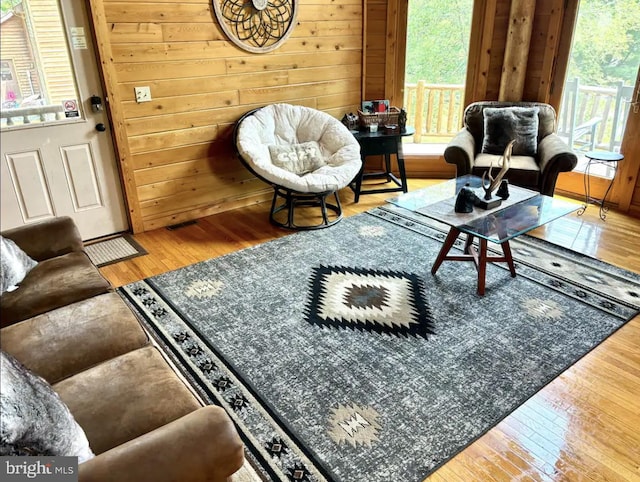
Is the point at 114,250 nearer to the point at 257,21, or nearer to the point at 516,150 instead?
the point at 257,21

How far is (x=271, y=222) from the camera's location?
3926 mm

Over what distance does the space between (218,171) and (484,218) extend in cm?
223

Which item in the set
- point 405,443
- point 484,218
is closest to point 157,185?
point 484,218

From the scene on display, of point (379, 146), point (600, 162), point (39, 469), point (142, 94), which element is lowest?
point (600, 162)

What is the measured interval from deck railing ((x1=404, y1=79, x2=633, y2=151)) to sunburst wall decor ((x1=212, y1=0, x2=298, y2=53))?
1.47 m

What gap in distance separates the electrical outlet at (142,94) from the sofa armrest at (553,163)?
9.65ft

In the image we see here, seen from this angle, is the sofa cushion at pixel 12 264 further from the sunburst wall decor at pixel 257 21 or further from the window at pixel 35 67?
the sunburst wall decor at pixel 257 21

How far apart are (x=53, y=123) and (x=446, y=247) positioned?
263 cm

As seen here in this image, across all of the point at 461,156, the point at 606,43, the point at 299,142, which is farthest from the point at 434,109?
the point at 299,142

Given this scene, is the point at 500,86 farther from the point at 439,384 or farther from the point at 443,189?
the point at 439,384

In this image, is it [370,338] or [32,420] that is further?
[370,338]

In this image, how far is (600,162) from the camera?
3.98 meters

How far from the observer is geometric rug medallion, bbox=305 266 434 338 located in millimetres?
2584

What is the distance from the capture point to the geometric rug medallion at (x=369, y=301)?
258 centimetres
